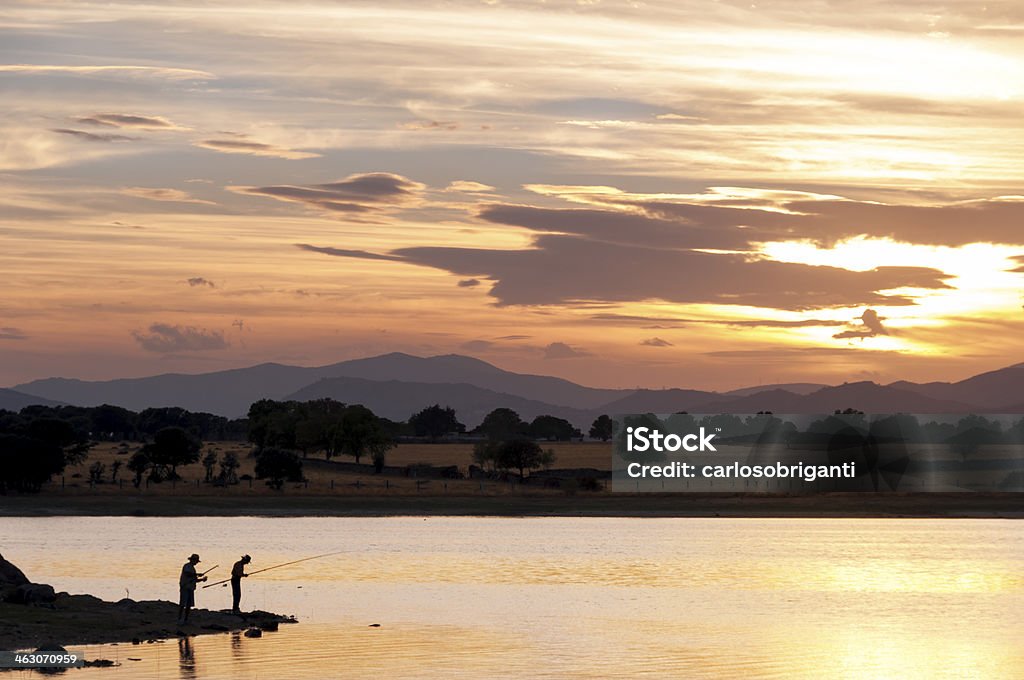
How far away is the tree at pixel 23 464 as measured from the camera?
113m

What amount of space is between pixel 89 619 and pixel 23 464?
76075mm

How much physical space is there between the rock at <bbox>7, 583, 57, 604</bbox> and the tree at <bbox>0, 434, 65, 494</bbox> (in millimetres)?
72657

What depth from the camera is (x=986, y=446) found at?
6206 inches

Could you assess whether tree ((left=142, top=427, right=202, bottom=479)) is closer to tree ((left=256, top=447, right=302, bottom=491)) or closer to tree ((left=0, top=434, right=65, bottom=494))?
tree ((left=256, top=447, right=302, bottom=491))

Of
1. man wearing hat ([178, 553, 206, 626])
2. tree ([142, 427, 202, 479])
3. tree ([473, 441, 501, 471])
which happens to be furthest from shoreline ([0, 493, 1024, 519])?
man wearing hat ([178, 553, 206, 626])

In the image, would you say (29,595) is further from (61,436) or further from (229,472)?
(61,436)

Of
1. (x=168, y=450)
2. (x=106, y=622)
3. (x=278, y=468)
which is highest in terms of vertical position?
(x=168, y=450)

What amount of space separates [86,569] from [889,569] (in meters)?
38.7

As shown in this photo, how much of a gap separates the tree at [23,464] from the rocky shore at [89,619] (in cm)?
7142

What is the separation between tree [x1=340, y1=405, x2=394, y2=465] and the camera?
157625mm

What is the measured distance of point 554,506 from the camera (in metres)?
119

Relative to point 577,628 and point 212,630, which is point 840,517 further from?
point 212,630

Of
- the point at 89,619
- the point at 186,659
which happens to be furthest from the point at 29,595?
the point at 186,659

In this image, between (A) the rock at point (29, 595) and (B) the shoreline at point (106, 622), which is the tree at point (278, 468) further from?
(A) the rock at point (29, 595)
